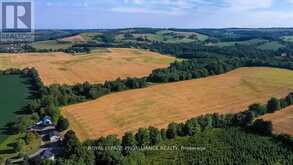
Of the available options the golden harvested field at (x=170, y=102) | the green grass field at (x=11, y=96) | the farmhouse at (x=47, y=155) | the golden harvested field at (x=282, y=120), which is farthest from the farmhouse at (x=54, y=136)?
the golden harvested field at (x=282, y=120)

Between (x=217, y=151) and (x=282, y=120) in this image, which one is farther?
(x=282, y=120)

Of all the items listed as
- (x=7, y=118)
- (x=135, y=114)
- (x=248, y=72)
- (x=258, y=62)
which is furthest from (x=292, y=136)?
(x=258, y=62)

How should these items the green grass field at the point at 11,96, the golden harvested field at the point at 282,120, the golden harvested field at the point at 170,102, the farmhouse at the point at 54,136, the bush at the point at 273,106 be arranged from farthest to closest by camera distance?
the green grass field at the point at 11,96, the bush at the point at 273,106, the golden harvested field at the point at 170,102, the golden harvested field at the point at 282,120, the farmhouse at the point at 54,136

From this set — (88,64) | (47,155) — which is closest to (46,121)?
(47,155)

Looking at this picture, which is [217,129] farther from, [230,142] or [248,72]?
[248,72]

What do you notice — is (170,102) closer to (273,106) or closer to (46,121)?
(273,106)

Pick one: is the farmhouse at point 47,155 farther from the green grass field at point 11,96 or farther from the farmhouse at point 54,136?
the green grass field at point 11,96
